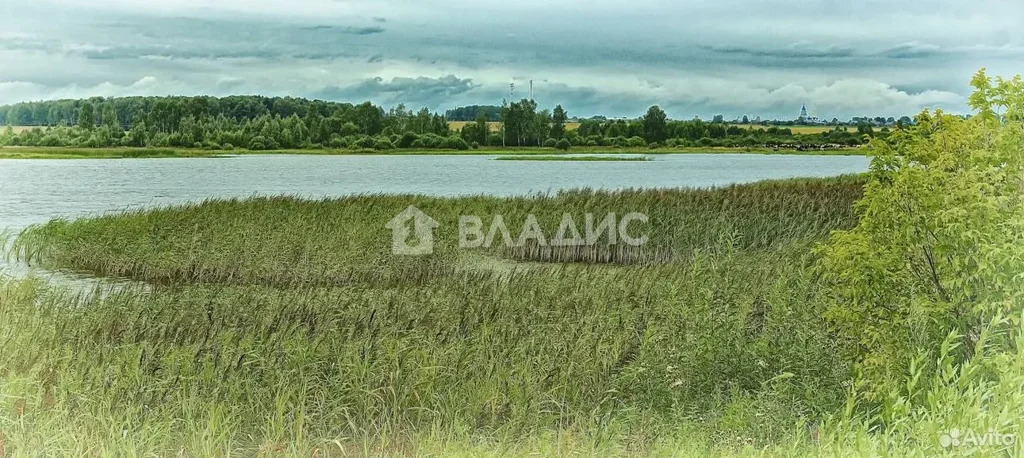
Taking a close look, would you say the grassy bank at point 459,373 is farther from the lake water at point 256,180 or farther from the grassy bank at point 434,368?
the lake water at point 256,180

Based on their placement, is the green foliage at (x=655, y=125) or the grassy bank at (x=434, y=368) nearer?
the grassy bank at (x=434, y=368)

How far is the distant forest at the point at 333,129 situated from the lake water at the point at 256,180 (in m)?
1.67

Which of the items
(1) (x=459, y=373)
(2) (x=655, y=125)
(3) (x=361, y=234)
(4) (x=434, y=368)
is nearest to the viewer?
(4) (x=434, y=368)

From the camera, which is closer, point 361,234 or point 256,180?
point 361,234

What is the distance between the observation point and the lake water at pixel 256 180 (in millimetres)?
23516

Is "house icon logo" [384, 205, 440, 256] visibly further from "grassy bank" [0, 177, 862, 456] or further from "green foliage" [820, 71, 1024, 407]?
"green foliage" [820, 71, 1024, 407]

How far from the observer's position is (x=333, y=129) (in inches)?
1766

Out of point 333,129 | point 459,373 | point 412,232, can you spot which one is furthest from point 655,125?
point 459,373

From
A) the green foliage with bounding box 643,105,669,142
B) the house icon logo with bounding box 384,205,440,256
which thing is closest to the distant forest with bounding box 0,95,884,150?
the green foliage with bounding box 643,105,669,142

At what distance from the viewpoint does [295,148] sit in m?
45.8

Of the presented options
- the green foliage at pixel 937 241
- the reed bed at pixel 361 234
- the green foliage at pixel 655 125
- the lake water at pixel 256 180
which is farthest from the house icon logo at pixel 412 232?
the green foliage at pixel 655 125

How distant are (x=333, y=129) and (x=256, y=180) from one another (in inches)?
360

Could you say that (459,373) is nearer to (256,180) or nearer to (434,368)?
(434,368)

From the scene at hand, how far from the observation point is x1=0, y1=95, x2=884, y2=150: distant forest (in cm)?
3189
